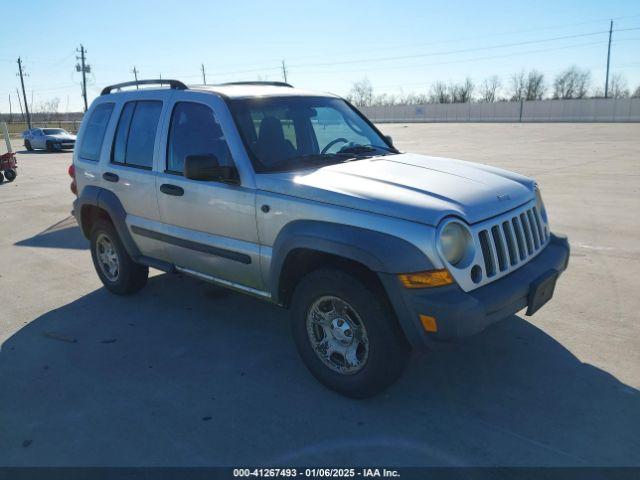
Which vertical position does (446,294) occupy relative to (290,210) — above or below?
below

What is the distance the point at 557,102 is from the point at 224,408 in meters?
57.4

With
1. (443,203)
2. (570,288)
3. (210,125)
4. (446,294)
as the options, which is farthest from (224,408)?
(570,288)

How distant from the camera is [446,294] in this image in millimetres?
2918

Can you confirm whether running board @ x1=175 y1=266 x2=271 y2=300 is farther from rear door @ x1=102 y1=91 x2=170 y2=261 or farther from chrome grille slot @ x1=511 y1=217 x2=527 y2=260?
→ chrome grille slot @ x1=511 y1=217 x2=527 y2=260

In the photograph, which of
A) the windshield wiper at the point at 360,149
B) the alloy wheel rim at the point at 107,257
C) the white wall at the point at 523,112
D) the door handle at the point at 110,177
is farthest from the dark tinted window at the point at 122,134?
the white wall at the point at 523,112

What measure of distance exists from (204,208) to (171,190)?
0.44m

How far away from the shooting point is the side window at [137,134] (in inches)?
182

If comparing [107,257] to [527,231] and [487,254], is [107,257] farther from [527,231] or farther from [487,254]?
[527,231]

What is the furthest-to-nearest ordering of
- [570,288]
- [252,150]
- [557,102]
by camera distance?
[557,102] → [570,288] → [252,150]

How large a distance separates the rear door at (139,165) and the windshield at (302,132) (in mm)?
935

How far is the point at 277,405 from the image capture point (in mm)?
3395

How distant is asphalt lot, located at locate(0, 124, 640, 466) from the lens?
2949 mm

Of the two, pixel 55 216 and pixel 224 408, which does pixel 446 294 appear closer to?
pixel 224 408

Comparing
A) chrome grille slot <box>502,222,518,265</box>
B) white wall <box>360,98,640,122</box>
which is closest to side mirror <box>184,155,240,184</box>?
chrome grille slot <box>502,222,518,265</box>
